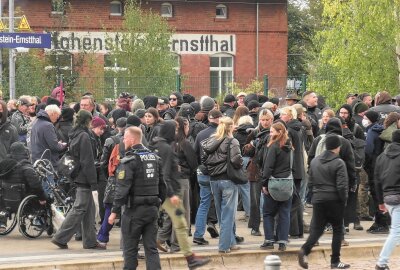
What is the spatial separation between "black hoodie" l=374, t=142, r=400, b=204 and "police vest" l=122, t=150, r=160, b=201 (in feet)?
11.1

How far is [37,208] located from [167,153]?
3.06 metres

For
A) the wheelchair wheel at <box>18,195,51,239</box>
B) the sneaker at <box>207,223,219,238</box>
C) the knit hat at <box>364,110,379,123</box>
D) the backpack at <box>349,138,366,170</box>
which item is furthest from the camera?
the knit hat at <box>364,110,379,123</box>

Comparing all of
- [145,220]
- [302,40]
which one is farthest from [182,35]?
[145,220]

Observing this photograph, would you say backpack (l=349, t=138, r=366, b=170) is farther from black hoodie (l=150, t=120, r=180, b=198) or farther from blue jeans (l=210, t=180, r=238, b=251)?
black hoodie (l=150, t=120, r=180, b=198)

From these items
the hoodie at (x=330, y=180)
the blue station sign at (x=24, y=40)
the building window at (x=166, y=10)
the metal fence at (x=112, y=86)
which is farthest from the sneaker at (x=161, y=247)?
the building window at (x=166, y=10)

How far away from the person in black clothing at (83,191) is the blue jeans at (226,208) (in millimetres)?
1801

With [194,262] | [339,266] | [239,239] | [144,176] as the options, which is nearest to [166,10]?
[239,239]

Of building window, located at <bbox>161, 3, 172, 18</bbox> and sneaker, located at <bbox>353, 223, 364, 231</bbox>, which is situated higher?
building window, located at <bbox>161, 3, 172, 18</bbox>

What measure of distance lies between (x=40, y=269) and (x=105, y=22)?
3761cm

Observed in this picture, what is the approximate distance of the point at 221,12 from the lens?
54344 millimetres

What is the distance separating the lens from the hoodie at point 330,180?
14727 mm

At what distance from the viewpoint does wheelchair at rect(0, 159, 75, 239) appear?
1684 centimetres

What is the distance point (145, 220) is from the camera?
13.3m

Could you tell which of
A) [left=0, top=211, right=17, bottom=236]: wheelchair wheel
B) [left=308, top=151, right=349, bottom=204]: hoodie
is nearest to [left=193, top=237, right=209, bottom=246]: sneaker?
[left=308, top=151, right=349, bottom=204]: hoodie
